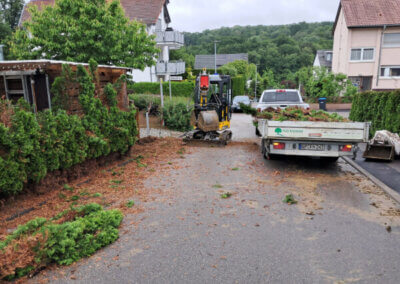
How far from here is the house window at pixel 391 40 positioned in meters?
34.0

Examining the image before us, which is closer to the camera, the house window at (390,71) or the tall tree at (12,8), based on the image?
the house window at (390,71)

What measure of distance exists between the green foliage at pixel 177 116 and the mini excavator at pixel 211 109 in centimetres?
341

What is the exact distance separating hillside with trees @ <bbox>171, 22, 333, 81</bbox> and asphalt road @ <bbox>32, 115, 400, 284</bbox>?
55018 mm

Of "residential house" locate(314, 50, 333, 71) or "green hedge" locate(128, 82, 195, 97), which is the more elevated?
"residential house" locate(314, 50, 333, 71)

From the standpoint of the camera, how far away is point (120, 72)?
10445 mm

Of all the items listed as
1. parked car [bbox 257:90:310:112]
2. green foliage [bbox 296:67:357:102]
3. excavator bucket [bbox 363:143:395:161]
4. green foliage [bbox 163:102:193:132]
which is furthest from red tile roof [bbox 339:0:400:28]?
excavator bucket [bbox 363:143:395:161]

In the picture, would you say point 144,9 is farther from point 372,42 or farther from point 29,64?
point 29,64

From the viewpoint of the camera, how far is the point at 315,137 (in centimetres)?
805

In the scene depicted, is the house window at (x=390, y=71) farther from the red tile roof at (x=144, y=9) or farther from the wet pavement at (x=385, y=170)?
the wet pavement at (x=385, y=170)

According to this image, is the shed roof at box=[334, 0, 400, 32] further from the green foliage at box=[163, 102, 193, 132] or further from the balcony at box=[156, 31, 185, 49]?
the green foliage at box=[163, 102, 193, 132]

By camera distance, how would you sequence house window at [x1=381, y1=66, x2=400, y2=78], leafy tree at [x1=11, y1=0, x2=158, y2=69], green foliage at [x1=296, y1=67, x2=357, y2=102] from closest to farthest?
1. leafy tree at [x1=11, y1=0, x2=158, y2=69]
2. green foliage at [x1=296, y1=67, x2=357, y2=102]
3. house window at [x1=381, y1=66, x2=400, y2=78]

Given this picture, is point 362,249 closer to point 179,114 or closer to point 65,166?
point 65,166

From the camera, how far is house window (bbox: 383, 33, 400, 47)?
34000 mm

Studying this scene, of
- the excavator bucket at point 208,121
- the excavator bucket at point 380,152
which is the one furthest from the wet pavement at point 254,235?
the excavator bucket at point 208,121
